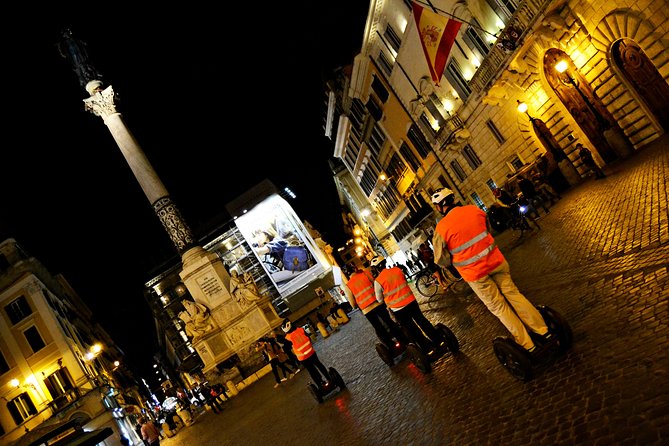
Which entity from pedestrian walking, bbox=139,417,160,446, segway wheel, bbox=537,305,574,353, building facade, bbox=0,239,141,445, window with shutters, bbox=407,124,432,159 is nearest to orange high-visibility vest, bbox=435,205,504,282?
segway wheel, bbox=537,305,574,353

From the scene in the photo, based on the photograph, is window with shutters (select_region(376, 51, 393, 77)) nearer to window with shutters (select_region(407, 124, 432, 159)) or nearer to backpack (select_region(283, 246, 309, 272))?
window with shutters (select_region(407, 124, 432, 159))

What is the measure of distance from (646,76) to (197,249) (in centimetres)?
2137

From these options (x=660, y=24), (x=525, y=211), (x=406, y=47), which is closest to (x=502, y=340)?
(x=525, y=211)

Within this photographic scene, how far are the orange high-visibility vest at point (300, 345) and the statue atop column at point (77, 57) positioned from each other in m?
23.2

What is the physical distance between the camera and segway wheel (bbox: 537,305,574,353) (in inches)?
198

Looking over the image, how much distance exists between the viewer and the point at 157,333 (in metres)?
73.6

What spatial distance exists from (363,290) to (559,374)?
15.4 ft

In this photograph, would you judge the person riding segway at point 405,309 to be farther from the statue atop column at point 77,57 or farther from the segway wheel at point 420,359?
the statue atop column at point 77,57

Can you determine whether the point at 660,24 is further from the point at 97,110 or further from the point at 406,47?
the point at 97,110

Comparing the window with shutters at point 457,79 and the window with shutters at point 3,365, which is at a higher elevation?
the window with shutters at point 3,365

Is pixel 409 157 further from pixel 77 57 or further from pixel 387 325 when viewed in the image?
pixel 387 325

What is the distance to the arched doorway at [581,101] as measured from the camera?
18.0 meters

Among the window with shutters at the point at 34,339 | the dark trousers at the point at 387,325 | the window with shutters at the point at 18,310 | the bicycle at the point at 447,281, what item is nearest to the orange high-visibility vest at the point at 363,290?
the dark trousers at the point at 387,325

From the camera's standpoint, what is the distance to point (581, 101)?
19391 mm
